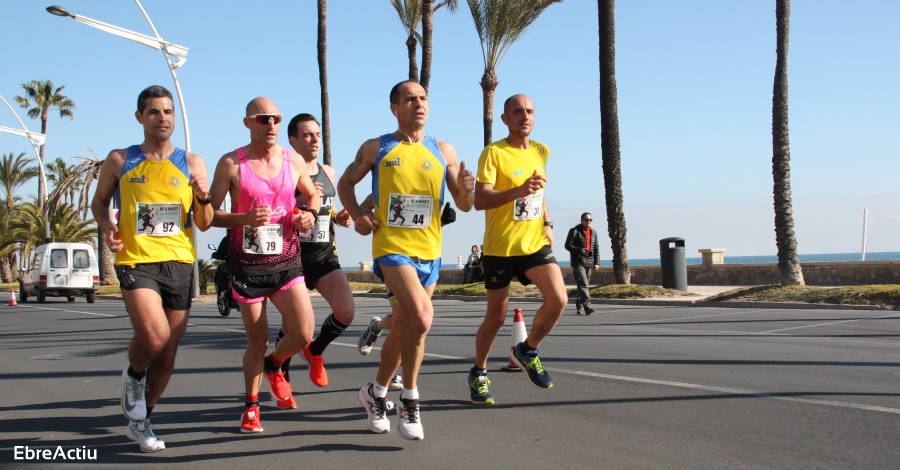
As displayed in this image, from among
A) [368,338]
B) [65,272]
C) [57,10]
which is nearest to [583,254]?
[368,338]

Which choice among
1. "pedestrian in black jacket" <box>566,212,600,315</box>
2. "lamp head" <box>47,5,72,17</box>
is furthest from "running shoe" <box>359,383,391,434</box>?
"lamp head" <box>47,5,72,17</box>

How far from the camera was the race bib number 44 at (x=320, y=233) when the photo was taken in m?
6.39

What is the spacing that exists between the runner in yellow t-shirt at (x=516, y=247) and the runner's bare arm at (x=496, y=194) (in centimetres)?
10

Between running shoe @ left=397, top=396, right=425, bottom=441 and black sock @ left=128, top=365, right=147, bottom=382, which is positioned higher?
black sock @ left=128, top=365, right=147, bottom=382

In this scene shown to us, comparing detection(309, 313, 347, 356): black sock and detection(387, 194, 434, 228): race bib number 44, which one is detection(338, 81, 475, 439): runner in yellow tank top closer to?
detection(387, 194, 434, 228): race bib number 44

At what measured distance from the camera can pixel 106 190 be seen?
4.88 meters

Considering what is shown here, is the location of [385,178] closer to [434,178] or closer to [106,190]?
[434,178]

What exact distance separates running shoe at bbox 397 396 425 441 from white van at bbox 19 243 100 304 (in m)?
24.4

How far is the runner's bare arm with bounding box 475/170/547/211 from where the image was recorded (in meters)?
5.18

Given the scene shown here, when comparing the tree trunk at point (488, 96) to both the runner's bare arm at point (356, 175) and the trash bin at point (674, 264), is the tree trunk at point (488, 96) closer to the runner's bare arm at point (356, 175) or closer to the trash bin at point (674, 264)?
the trash bin at point (674, 264)

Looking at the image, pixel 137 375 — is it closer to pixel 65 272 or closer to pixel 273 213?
pixel 273 213

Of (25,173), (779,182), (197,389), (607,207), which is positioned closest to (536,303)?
(607,207)

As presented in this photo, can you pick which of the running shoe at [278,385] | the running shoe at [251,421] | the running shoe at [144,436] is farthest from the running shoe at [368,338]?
the running shoe at [144,436]

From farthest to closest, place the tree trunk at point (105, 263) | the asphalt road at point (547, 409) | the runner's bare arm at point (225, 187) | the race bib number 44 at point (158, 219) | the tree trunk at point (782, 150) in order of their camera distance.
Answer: the tree trunk at point (105, 263) < the tree trunk at point (782, 150) < the runner's bare arm at point (225, 187) < the race bib number 44 at point (158, 219) < the asphalt road at point (547, 409)
